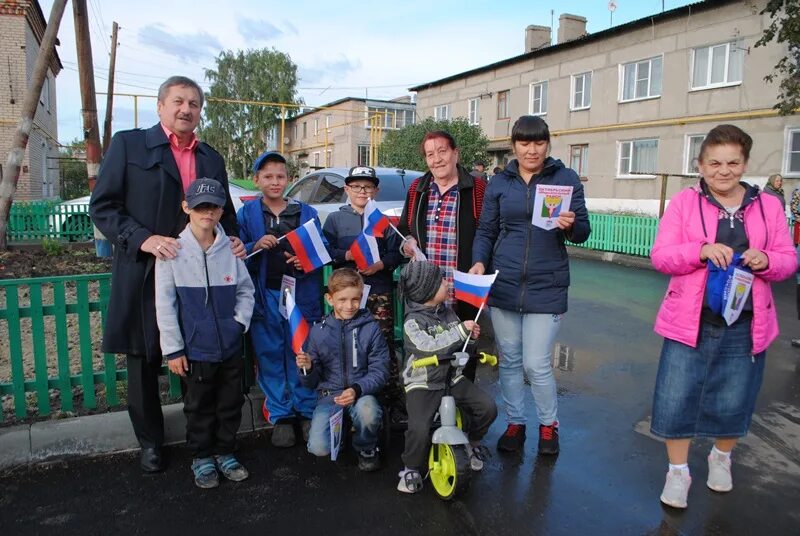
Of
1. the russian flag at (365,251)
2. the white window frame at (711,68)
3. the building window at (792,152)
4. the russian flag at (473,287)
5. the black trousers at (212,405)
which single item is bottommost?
the black trousers at (212,405)

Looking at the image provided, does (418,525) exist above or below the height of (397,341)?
below

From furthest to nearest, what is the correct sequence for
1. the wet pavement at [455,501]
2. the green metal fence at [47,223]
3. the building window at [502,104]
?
the building window at [502,104] → the green metal fence at [47,223] → the wet pavement at [455,501]

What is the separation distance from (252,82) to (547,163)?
5229 cm

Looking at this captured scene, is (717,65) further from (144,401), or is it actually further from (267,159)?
(144,401)

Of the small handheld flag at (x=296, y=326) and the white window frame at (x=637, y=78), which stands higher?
the white window frame at (x=637, y=78)

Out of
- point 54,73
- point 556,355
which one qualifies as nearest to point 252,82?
point 54,73

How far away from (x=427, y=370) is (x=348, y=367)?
1.78ft

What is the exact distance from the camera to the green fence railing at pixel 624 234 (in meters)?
14.4

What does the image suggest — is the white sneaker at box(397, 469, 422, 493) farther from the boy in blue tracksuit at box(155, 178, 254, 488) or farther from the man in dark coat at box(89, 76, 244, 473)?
the man in dark coat at box(89, 76, 244, 473)

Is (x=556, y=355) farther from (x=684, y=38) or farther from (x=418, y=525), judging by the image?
(x=684, y=38)

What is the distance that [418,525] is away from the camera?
10.0ft

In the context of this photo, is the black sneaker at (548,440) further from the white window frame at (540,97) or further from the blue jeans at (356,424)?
the white window frame at (540,97)

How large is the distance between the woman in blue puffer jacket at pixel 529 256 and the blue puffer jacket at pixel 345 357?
811 millimetres

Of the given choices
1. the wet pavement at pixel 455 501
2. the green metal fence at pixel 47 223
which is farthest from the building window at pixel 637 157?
the wet pavement at pixel 455 501
